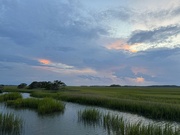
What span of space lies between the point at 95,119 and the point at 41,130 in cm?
589

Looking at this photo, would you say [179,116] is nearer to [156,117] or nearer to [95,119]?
[156,117]

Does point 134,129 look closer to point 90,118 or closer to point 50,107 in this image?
point 90,118

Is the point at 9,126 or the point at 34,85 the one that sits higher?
the point at 34,85

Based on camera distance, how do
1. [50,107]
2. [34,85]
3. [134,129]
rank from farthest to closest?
[34,85] < [50,107] < [134,129]

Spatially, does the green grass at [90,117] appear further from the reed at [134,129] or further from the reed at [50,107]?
the reed at [50,107]

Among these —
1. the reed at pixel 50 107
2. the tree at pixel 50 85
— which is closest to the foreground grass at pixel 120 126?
the reed at pixel 50 107

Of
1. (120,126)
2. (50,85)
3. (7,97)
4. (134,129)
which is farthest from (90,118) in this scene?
(50,85)

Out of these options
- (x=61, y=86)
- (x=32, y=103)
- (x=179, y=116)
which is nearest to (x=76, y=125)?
(x=179, y=116)

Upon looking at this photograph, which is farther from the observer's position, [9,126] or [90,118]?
[90,118]

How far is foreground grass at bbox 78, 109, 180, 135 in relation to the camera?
13.2 m

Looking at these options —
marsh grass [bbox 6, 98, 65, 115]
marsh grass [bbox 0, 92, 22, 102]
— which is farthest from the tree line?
marsh grass [bbox 6, 98, 65, 115]

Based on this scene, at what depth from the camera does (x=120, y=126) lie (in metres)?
15.6

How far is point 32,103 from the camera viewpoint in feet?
108

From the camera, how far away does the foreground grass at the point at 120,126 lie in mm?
13164
